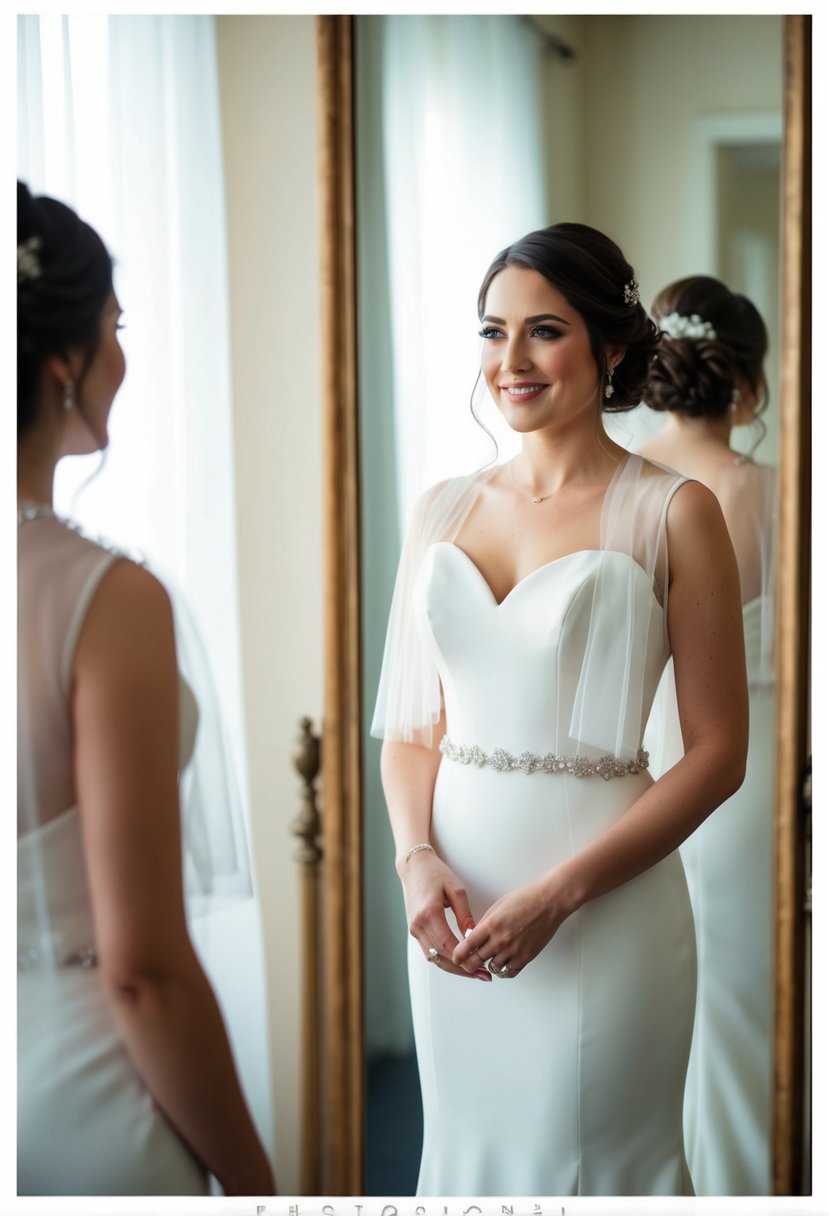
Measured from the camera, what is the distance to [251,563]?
1.60 m

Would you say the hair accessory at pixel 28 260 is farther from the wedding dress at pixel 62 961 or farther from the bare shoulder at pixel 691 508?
the bare shoulder at pixel 691 508

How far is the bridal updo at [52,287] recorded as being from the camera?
144 cm

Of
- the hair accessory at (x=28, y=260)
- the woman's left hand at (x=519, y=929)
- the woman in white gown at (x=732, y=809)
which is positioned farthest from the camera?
the woman in white gown at (x=732, y=809)

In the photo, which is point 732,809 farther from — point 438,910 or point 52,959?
point 52,959

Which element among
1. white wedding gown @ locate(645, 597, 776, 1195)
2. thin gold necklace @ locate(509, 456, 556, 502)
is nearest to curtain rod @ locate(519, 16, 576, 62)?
thin gold necklace @ locate(509, 456, 556, 502)

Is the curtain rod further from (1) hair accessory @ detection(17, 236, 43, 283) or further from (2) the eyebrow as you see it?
(1) hair accessory @ detection(17, 236, 43, 283)

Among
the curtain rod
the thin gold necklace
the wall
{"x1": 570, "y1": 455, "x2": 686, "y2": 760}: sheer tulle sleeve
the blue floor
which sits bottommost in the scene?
the blue floor

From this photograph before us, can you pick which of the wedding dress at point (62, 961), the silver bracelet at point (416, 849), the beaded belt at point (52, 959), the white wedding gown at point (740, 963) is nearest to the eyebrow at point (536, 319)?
the white wedding gown at point (740, 963)

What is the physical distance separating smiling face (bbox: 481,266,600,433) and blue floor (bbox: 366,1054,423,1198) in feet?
3.25

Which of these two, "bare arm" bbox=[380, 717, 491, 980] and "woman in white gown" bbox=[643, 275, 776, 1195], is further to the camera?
"woman in white gown" bbox=[643, 275, 776, 1195]

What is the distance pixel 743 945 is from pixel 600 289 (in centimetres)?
103

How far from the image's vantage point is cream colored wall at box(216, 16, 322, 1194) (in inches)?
61.7

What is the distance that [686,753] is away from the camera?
139 cm

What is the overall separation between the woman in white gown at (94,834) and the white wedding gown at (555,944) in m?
0.38
